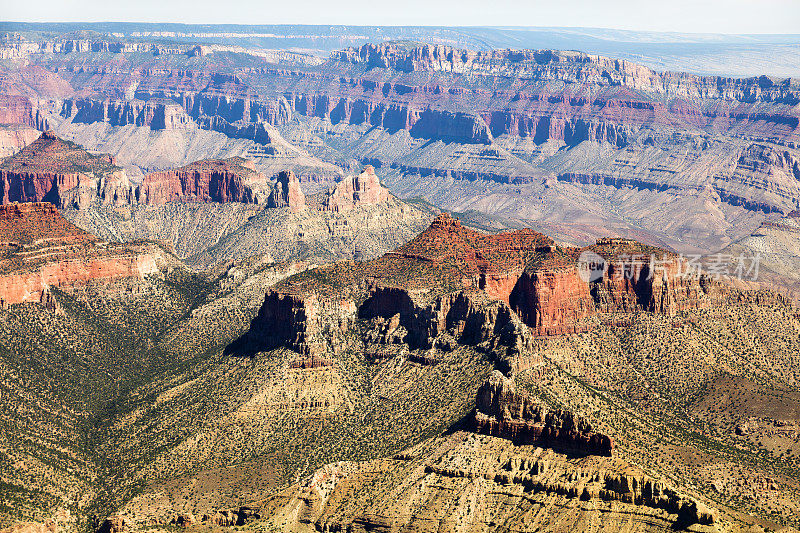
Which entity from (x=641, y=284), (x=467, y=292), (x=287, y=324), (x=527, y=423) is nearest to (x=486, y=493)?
(x=527, y=423)

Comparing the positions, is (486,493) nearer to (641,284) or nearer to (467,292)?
(467,292)

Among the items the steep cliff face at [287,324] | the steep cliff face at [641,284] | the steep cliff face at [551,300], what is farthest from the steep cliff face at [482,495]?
the steep cliff face at [641,284]

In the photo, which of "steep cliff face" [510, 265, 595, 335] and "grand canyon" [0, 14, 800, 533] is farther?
"steep cliff face" [510, 265, 595, 335]

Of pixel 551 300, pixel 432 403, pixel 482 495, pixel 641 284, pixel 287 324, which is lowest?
pixel 432 403

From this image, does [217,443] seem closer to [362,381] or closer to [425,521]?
[362,381]

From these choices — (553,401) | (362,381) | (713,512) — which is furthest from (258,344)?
(713,512)

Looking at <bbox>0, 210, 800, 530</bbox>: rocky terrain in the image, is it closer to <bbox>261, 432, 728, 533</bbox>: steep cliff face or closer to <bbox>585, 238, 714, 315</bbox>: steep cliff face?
<bbox>261, 432, 728, 533</bbox>: steep cliff face

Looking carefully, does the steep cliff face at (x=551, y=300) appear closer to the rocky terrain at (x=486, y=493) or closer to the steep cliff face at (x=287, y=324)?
the steep cliff face at (x=287, y=324)

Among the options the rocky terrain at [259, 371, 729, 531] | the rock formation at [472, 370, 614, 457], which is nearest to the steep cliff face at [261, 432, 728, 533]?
the rocky terrain at [259, 371, 729, 531]
